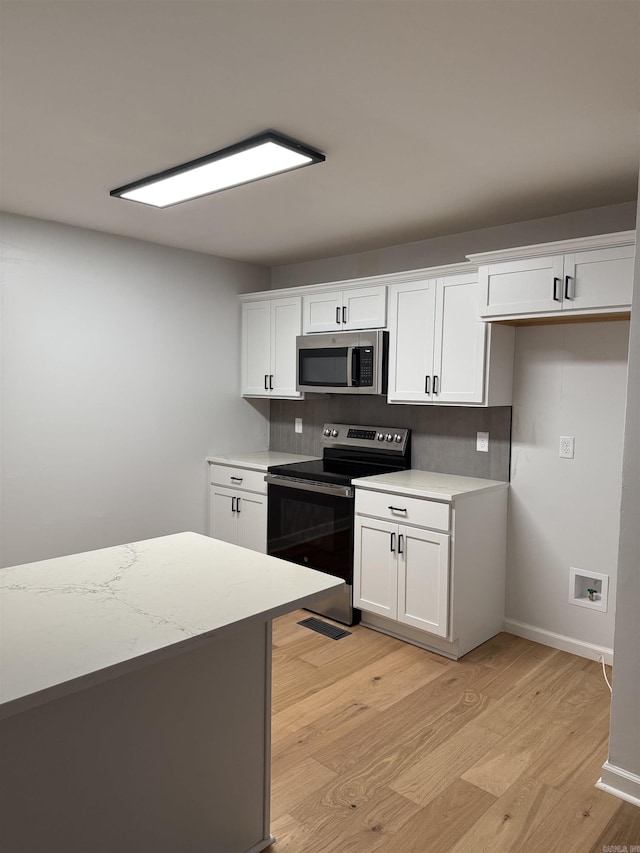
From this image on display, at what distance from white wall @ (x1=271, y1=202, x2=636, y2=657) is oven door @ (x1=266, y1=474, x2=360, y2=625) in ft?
3.18

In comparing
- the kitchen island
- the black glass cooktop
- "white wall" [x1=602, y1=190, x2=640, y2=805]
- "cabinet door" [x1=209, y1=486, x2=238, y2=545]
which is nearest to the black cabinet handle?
"white wall" [x1=602, y1=190, x2=640, y2=805]

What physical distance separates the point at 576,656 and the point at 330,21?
3.21m

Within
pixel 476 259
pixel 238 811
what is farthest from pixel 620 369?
pixel 238 811

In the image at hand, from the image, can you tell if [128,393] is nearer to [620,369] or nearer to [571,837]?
[620,369]

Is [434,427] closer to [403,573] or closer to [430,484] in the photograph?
[430,484]

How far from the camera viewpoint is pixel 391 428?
13.5ft

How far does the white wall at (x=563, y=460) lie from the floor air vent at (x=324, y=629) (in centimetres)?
100

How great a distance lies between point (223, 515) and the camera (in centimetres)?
448

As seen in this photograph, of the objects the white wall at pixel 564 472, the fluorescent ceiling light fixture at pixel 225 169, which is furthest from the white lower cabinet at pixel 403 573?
the fluorescent ceiling light fixture at pixel 225 169

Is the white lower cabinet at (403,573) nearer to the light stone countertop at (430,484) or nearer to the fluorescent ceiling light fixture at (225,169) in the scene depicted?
the light stone countertop at (430,484)

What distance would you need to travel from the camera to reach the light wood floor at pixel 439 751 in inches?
79.8

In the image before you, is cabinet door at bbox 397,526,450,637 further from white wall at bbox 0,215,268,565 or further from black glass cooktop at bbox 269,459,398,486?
white wall at bbox 0,215,268,565

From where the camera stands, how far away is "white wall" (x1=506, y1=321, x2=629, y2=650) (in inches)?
126

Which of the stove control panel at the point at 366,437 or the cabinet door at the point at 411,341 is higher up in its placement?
the cabinet door at the point at 411,341
